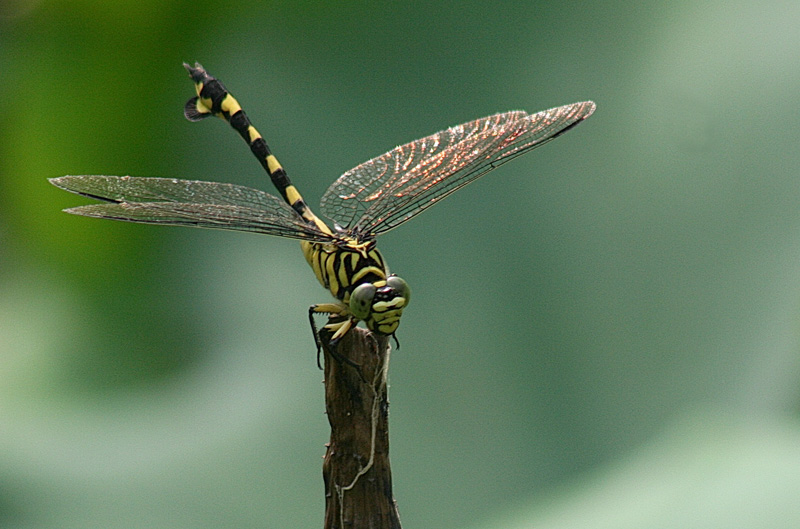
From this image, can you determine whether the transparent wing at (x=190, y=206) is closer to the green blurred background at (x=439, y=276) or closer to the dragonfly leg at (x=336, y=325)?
the dragonfly leg at (x=336, y=325)

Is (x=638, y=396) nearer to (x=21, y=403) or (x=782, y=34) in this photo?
(x=782, y=34)

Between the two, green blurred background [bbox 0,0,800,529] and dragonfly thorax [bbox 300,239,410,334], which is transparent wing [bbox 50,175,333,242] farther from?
green blurred background [bbox 0,0,800,529]

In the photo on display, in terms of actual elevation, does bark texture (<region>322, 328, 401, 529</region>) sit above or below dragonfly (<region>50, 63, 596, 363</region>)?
below

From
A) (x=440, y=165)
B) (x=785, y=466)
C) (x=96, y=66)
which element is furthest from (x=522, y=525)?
(x=96, y=66)

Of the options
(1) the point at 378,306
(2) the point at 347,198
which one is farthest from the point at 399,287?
(2) the point at 347,198

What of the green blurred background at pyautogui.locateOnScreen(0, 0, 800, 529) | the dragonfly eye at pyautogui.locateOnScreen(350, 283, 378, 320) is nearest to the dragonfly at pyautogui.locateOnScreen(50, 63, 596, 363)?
the dragonfly eye at pyautogui.locateOnScreen(350, 283, 378, 320)

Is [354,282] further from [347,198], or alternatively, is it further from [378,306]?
[347,198]

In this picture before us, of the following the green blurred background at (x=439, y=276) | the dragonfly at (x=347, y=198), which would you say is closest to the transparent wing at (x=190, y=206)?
the dragonfly at (x=347, y=198)
